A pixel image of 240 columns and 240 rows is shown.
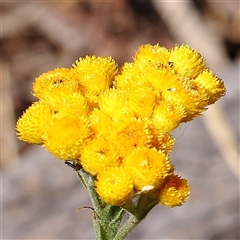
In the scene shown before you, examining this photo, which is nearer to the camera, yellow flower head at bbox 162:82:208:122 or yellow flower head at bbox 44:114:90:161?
yellow flower head at bbox 44:114:90:161

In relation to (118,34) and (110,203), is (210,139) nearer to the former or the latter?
(118,34)

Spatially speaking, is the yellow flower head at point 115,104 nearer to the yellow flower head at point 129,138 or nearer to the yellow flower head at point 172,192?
the yellow flower head at point 129,138

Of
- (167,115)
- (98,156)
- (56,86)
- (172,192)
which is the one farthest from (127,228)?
(56,86)

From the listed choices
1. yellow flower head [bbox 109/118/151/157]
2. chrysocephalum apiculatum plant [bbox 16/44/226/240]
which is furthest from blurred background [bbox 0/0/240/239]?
yellow flower head [bbox 109/118/151/157]

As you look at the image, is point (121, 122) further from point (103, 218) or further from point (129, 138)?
point (103, 218)

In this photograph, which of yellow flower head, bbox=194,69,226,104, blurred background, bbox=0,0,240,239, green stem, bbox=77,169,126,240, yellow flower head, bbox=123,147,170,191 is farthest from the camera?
blurred background, bbox=0,0,240,239

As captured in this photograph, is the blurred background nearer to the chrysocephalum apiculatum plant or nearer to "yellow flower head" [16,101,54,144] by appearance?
the chrysocephalum apiculatum plant

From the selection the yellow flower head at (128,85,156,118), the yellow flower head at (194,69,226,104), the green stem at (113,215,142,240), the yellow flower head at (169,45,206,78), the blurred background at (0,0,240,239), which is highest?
the blurred background at (0,0,240,239)
